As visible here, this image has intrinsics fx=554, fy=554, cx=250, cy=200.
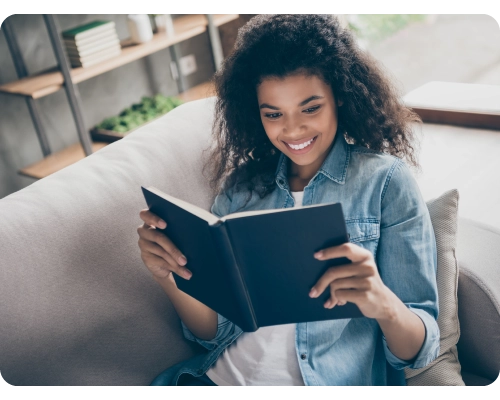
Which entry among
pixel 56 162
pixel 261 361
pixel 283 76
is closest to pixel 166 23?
pixel 56 162

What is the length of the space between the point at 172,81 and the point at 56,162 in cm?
106

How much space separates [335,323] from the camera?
108cm

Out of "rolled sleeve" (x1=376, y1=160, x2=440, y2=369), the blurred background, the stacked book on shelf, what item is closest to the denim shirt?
"rolled sleeve" (x1=376, y1=160, x2=440, y2=369)

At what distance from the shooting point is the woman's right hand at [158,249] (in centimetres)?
98

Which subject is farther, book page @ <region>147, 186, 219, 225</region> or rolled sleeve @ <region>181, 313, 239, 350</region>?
rolled sleeve @ <region>181, 313, 239, 350</region>

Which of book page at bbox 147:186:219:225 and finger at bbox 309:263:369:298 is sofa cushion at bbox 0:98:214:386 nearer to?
book page at bbox 147:186:219:225

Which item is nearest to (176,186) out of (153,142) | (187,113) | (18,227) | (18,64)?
(153,142)

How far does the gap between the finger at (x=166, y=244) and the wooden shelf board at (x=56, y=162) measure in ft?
6.11

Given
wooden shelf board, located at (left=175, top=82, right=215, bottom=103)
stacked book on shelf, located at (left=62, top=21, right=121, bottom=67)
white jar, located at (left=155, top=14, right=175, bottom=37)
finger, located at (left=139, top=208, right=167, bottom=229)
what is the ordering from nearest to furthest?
1. finger, located at (left=139, top=208, right=167, bottom=229)
2. stacked book on shelf, located at (left=62, top=21, right=121, bottom=67)
3. white jar, located at (left=155, top=14, right=175, bottom=37)
4. wooden shelf board, located at (left=175, top=82, right=215, bottom=103)

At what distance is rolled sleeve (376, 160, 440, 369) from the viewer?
99 cm

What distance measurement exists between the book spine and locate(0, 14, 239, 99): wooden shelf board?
79.2 inches

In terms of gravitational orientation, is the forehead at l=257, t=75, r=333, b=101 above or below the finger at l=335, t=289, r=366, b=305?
above

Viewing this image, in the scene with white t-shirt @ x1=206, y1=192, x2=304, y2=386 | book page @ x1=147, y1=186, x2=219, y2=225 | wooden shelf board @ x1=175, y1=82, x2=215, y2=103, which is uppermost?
book page @ x1=147, y1=186, x2=219, y2=225

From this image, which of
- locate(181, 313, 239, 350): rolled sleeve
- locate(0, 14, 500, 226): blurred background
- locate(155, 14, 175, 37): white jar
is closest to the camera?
locate(181, 313, 239, 350): rolled sleeve
